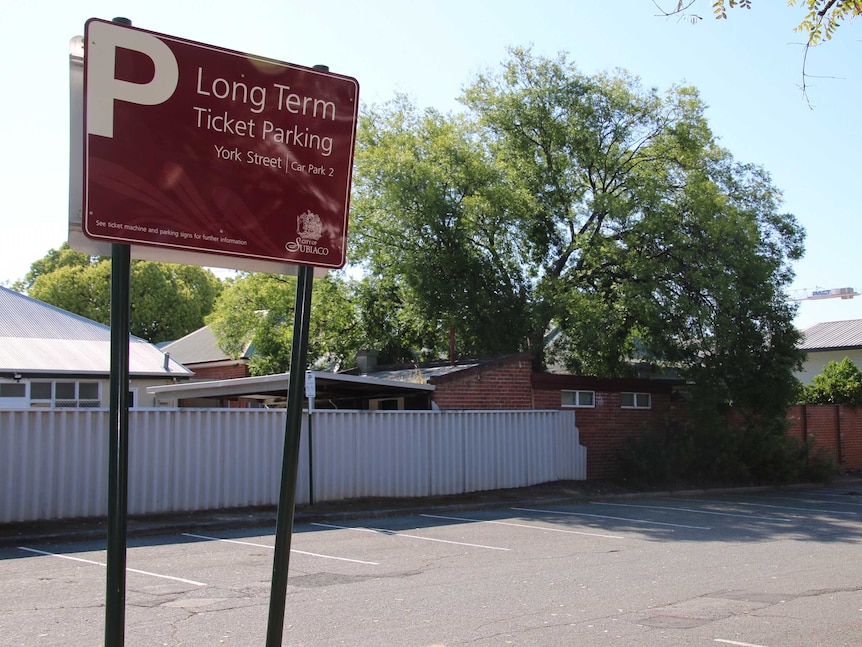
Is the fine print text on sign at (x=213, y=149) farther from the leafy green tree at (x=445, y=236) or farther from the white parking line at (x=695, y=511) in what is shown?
the leafy green tree at (x=445, y=236)

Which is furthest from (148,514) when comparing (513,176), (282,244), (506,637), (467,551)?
(513,176)

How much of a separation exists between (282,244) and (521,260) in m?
22.0

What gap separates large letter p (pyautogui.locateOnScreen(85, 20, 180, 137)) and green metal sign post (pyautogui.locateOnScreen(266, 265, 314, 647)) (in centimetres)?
84

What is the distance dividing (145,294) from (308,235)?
5156 centimetres

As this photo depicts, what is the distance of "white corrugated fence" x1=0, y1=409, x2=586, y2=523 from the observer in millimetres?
14250

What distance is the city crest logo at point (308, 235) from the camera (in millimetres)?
3385

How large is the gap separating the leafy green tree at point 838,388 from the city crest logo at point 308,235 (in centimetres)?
Result: 2867

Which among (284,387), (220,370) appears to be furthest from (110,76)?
(220,370)

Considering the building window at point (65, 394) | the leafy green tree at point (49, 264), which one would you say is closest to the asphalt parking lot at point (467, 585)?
the building window at point (65, 394)

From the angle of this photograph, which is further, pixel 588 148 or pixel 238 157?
pixel 588 148

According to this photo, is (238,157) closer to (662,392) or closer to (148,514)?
(148,514)

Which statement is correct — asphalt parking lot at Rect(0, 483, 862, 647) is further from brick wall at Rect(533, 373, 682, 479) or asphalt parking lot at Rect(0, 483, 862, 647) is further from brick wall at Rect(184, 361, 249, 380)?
brick wall at Rect(184, 361, 249, 380)

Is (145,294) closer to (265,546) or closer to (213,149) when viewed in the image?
(265,546)

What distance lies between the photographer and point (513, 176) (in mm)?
25375
